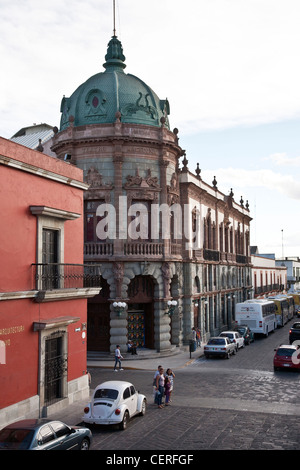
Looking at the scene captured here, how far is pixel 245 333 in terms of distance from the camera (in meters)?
40.3

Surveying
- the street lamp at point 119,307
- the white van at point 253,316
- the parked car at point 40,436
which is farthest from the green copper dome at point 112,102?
the parked car at point 40,436

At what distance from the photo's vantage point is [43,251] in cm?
1919

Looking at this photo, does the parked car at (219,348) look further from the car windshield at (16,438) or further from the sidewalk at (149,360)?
the car windshield at (16,438)

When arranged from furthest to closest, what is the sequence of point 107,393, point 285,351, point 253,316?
point 253,316, point 285,351, point 107,393

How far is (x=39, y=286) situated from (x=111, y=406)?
5098mm

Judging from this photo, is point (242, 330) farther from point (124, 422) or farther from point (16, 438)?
point (16, 438)

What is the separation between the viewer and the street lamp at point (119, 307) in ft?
105

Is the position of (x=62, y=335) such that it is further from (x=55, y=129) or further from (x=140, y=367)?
(x=55, y=129)

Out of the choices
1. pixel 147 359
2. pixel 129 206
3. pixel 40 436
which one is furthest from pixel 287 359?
pixel 40 436

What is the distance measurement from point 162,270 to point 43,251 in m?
15.7

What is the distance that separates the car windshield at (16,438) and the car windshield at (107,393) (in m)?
4.99

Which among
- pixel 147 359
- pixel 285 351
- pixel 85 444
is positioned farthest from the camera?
pixel 147 359

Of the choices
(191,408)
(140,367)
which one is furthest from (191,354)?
(191,408)
